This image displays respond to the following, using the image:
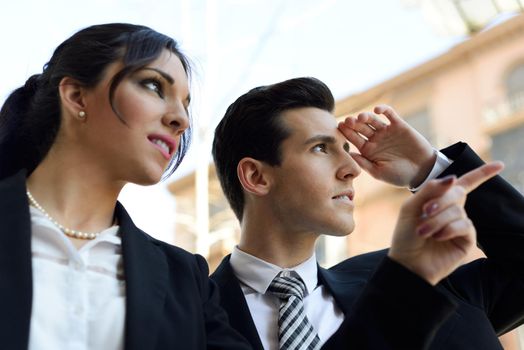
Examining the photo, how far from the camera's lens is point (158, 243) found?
3.88 feet

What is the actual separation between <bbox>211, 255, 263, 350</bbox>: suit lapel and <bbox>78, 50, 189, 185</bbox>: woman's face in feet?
1.21

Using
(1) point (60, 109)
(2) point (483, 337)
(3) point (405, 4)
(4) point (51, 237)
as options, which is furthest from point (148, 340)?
(3) point (405, 4)

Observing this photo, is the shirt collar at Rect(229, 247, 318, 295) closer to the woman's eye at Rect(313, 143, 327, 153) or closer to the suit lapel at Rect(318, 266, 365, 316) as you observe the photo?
the suit lapel at Rect(318, 266, 365, 316)

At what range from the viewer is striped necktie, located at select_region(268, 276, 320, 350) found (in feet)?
4.29

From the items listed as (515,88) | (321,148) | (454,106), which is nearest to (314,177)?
(321,148)

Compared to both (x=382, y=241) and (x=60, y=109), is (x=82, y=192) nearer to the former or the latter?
(x=60, y=109)

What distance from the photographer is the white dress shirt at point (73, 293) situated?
95 centimetres

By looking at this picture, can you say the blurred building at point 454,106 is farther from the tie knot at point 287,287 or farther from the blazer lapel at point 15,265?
the blazer lapel at point 15,265

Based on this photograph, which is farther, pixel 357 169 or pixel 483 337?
→ pixel 357 169

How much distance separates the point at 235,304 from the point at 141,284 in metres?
0.38

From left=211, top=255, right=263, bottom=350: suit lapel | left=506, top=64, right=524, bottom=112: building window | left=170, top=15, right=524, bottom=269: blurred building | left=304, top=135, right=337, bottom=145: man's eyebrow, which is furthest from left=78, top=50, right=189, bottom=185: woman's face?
left=506, top=64, right=524, bottom=112: building window

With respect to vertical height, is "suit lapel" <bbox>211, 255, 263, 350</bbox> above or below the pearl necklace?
below

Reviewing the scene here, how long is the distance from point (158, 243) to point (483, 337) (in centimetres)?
60

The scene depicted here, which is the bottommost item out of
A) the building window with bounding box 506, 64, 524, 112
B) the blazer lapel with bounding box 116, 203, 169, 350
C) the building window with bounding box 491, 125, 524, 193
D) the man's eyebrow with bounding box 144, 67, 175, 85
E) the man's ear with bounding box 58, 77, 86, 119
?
the building window with bounding box 491, 125, 524, 193
